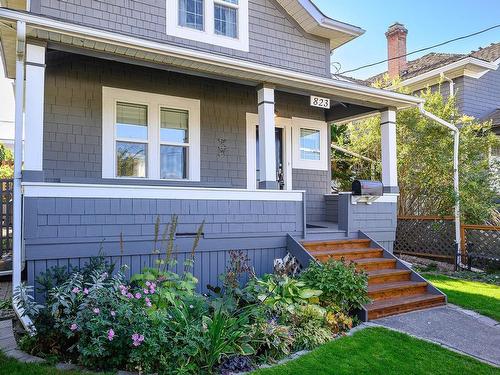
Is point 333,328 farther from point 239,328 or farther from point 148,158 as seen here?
point 148,158

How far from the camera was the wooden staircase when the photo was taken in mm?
5469

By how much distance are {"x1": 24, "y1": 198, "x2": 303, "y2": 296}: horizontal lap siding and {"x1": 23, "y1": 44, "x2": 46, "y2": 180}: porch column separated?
416 millimetres

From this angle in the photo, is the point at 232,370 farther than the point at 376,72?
No

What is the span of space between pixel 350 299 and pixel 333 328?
0.55 m

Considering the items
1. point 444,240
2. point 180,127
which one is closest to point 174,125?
point 180,127

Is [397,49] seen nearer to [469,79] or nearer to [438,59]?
[438,59]

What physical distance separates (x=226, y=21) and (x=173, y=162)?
9.56 ft

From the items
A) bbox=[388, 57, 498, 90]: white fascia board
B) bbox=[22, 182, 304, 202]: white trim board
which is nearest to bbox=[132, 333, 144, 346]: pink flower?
bbox=[22, 182, 304, 202]: white trim board

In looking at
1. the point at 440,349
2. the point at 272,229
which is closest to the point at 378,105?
the point at 272,229

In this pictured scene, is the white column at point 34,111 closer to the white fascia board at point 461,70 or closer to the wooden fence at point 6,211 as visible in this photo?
the wooden fence at point 6,211

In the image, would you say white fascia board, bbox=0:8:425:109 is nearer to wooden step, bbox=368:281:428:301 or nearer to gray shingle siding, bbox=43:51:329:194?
gray shingle siding, bbox=43:51:329:194

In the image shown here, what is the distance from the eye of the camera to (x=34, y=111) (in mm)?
4812

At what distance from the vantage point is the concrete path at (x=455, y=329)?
4297 mm

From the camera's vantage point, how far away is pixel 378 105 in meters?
8.02
